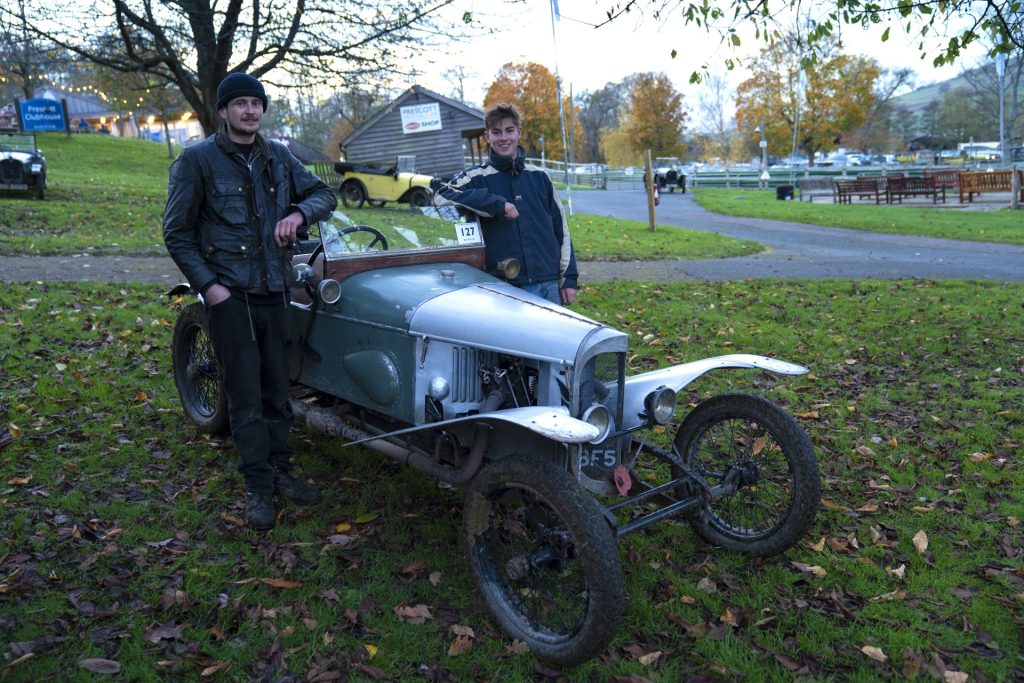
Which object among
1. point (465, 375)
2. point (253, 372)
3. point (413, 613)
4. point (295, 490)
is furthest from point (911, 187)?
point (413, 613)

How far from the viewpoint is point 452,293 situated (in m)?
3.72

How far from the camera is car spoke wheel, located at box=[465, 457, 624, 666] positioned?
2.74 metres

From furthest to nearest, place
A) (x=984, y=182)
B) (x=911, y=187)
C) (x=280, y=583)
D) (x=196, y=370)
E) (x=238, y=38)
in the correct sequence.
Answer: (x=911, y=187) < (x=984, y=182) < (x=238, y=38) < (x=196, y=370) < (x=280, y=583)

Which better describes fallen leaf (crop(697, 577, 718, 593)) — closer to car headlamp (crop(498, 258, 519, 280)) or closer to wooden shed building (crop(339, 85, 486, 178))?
car headlamp (crop(498, 258, 519, 280))

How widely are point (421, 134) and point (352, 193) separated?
7169 millimetres

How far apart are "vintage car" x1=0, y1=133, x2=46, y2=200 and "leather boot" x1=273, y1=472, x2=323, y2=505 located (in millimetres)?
14918

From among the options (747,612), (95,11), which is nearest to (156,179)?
(95,11)

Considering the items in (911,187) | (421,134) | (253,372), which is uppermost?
(421,134)

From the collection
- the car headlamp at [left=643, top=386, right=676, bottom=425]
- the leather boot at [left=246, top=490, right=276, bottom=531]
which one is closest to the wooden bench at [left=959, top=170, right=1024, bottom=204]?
the car headlamp at [left=643, top=386, right=676, bottom=425]

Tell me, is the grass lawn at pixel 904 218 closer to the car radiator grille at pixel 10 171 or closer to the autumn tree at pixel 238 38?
the autumn tree at pixel 238 38

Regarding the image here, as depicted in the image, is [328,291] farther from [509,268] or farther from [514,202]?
[514,202]

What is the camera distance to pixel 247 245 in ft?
12.2

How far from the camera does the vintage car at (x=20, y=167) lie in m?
15.4

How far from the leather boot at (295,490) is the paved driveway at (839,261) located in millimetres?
6539
